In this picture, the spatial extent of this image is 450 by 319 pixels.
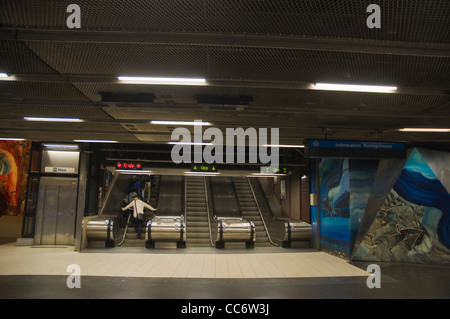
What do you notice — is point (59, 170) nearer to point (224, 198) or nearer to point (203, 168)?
point (203, 168)

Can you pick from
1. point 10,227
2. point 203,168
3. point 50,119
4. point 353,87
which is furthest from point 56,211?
point 353,87

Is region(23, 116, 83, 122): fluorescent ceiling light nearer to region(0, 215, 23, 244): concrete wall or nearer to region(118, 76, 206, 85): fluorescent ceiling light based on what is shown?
region(118, 76, 206, 85): fluorescent ceiling light

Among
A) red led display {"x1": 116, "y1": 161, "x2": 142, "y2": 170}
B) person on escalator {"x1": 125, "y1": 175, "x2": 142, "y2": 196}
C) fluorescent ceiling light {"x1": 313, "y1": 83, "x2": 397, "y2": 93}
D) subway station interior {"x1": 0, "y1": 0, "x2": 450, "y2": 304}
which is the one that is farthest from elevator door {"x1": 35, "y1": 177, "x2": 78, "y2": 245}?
fluorescent ceiling light {"x1": 313, "y1": 83, "x2": 397, "y2": 93}

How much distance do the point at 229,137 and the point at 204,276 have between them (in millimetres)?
3724

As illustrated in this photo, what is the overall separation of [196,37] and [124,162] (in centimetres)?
868

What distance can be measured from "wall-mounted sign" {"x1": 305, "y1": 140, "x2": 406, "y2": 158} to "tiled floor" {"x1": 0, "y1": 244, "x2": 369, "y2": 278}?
263 centimetres

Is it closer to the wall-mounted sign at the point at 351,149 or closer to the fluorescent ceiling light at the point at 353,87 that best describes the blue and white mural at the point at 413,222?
the wall-mounted sign at the point at 351,149

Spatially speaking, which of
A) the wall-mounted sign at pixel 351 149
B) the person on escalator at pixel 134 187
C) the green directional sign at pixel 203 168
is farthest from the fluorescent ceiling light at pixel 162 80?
the person on escalator at pixel 134 187

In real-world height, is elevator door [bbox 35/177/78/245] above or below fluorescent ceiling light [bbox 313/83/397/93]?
below

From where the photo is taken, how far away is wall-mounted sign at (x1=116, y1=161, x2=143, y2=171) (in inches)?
449

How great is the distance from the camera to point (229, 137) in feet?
28.5

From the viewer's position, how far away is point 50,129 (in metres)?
8.25
